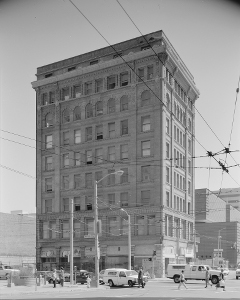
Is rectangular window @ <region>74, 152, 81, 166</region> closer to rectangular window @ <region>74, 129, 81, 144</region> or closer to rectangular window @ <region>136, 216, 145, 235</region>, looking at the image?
rectangular window @ <region>74, 129, 81, 144</region>

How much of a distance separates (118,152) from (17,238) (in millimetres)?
35538

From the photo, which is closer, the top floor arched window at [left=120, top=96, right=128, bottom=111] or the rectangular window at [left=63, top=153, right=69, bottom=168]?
the top floor arched window at [left=120, top=96, right=128, bottom=111]

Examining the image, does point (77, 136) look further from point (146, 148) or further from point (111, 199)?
point (146, 148)

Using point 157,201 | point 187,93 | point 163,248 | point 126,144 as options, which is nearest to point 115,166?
point 126,144

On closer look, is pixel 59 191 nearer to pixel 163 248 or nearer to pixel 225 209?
pixel 163 248

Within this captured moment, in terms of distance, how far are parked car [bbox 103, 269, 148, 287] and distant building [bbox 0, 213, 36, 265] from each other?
50.3 meters

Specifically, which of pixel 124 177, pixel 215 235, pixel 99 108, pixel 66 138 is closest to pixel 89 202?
pixel 124 177

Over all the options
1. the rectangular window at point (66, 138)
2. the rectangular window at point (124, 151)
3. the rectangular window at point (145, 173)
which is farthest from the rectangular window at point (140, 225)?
the rectangular window at point (66, 138)

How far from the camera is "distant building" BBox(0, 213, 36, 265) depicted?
90.2m

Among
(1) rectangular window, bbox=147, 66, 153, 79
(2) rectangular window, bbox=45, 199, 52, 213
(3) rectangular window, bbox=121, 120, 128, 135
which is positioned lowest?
(2) rectangular window, bbox=45, 199, 52, 213

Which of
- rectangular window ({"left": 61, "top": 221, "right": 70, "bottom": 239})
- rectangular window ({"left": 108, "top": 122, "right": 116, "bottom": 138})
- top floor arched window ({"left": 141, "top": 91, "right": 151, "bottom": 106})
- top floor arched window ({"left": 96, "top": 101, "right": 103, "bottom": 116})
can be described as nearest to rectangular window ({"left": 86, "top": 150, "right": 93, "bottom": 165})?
rectangular window ({"left": 108, "top": 122, "right": 116, "bottom": 138})

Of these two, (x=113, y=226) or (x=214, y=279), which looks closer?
(x=214, y=279)

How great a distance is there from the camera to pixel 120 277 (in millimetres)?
40875

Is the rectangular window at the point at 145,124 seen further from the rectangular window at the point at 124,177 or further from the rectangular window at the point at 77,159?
the rectangular window at the point at 77,159
